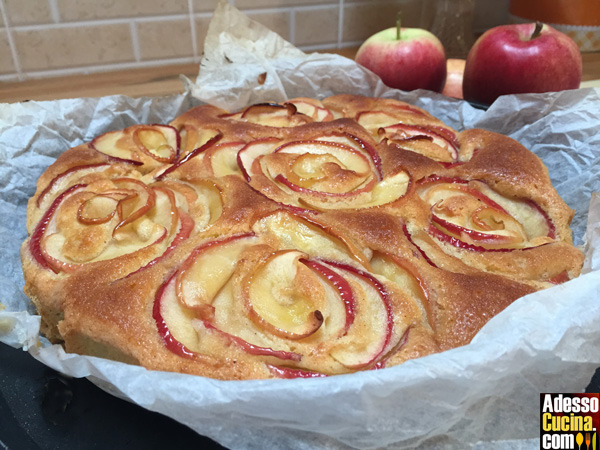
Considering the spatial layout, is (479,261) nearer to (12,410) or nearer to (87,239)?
(87,239)

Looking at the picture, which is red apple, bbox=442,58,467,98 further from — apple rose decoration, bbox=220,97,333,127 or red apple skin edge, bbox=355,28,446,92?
apple rose decoration, bbox=220,97,333,127

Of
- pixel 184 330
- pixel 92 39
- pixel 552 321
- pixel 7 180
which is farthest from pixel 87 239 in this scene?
pixel 92 39

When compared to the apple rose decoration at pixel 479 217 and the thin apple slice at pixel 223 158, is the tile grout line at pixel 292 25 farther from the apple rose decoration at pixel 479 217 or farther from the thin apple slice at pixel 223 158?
the apple rose decoration at pixel 479 217

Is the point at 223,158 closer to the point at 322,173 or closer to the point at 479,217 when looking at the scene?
the point at 322,173

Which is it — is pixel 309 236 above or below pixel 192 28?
below

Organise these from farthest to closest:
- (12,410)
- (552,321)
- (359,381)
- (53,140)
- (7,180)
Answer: (53,140)
(7,180)
(12,410)
(552,321)
(359,381)

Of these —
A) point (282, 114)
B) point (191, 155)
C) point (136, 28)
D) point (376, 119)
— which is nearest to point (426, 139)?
point (376, 119)

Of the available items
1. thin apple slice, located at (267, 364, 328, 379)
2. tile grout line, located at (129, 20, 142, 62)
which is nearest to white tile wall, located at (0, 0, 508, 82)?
tile grout line, located at (129, 20, 142, 62)
